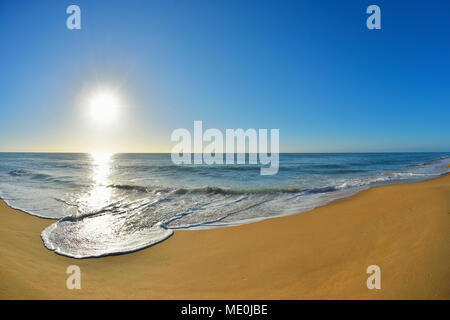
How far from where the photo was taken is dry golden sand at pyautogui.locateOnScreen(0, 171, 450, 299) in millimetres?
2670

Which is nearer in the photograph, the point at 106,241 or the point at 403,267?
the point at 403,267

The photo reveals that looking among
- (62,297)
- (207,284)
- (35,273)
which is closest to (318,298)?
(207,284)

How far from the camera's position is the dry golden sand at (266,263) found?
2670mm

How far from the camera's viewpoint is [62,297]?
9.18 ft

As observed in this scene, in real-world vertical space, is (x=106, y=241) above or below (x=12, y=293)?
below

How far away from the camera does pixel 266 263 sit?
3590mm

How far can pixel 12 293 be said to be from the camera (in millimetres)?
2621

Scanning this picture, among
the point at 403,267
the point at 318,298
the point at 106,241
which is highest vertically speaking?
the point at 403,267
